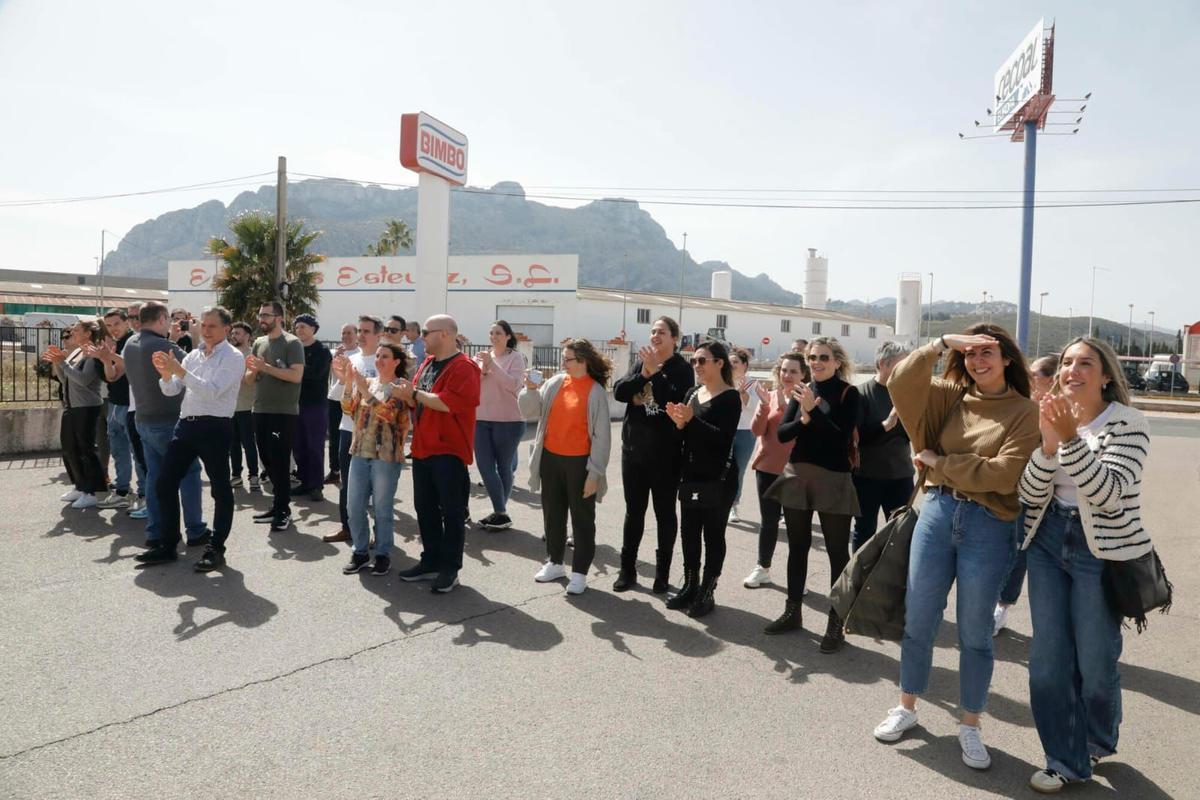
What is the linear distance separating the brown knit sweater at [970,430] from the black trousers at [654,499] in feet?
7.02

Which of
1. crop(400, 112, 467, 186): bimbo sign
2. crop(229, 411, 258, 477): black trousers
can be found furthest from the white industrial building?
crop(229, 411, 258, 477): black trousers

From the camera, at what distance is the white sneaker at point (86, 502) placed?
24.5ft

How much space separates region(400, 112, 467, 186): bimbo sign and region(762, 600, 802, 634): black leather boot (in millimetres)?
20331

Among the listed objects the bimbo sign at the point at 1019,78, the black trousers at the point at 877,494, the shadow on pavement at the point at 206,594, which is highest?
the bimbo sign at the point at 1019,78

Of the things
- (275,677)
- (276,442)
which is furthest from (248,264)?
(275,677)

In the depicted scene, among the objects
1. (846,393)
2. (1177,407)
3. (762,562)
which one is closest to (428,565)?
(762,562)

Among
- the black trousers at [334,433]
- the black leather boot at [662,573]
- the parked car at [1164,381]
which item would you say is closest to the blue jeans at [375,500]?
the black leather boot at [662,573]

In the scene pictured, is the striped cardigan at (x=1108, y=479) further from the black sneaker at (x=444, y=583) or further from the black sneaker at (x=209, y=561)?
the black sneaker at (x=209, y=561)

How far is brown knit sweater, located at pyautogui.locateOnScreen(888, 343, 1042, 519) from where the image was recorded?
3176 mm

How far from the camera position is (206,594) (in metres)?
5.20

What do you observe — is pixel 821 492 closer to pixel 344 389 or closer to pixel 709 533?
pixel 709 533

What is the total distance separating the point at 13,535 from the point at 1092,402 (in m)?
7.84

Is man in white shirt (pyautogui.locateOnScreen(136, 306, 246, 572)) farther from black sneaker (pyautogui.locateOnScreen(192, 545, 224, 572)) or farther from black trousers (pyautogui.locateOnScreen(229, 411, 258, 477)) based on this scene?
black trousers (pyautogui.locateOnScreen(229, 411, 258, 477))

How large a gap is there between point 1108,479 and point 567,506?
3632 mm
